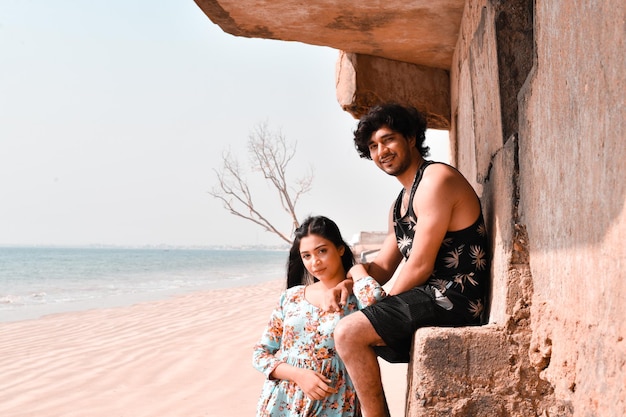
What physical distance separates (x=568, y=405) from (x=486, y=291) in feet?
2.85

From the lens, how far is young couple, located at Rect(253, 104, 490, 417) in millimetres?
2463

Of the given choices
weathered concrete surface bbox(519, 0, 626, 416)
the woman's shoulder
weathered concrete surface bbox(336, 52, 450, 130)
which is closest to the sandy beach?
the woman's shoulder

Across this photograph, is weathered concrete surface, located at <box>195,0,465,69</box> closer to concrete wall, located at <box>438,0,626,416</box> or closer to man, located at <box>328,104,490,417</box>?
concrete wall, located at <box>438,0,626,416</box>

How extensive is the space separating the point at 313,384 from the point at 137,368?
4.78m

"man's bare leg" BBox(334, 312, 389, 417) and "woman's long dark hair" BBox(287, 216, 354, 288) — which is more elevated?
"woman's long dark hair" BBox(287, 216, 354, 288)

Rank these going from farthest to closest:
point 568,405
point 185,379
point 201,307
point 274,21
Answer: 1. point 201,307
2. point 185,379
3. point 274,21
4. point 568,405

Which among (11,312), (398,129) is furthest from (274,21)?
(11,312)

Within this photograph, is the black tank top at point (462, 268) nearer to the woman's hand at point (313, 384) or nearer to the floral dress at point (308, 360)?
the floral dress at point (308, 360)

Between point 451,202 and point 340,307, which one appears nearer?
point 451,202

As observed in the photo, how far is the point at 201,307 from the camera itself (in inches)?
528

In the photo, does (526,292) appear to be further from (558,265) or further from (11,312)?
(11,312)

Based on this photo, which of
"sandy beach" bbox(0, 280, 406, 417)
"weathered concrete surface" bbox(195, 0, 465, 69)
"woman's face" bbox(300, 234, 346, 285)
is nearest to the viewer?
"woman's face" bbox(300, 234, 346, 285)

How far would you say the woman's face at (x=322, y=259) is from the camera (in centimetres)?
301

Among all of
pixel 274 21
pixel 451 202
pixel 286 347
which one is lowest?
pixel 286 347
